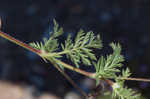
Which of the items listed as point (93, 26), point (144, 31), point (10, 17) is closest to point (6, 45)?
point (10, 17)

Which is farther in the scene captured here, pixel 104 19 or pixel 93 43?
pixel 104 19

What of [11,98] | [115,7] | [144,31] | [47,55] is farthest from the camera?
[115,7]

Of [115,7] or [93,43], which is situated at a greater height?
[115,7]

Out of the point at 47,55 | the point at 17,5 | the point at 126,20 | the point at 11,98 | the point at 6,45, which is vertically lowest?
the point at 11,98

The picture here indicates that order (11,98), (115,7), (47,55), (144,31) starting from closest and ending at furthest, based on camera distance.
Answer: (47,55), (11,98), (144,31), (115,7)

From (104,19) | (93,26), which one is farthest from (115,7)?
(93,26)

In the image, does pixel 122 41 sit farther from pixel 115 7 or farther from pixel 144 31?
pixel 115 7

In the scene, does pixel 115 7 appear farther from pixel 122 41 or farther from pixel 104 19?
pixel 122 41
